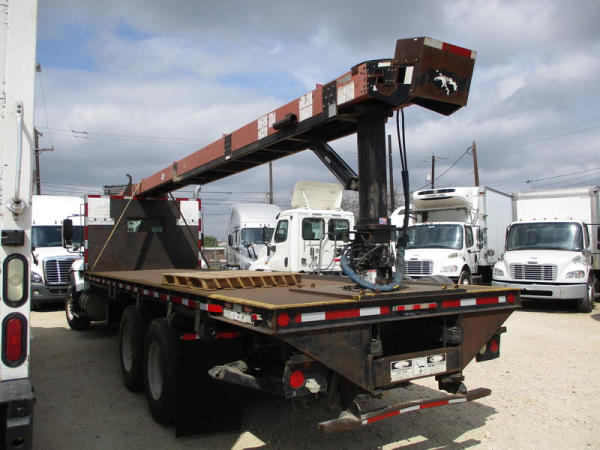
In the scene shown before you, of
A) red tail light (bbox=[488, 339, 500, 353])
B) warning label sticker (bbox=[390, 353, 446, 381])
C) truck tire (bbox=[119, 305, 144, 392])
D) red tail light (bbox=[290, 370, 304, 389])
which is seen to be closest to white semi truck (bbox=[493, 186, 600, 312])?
red tail light (bbox=[488, 339, 500, 353])

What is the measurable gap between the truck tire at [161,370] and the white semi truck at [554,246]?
998cm

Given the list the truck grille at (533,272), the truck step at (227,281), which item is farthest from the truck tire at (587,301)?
the truck step at (227,281)

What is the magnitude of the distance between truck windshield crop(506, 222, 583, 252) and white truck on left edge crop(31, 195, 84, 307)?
1142 cm

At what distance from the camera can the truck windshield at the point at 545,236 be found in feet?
43.8

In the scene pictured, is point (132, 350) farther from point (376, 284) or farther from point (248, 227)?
point (248, 227)

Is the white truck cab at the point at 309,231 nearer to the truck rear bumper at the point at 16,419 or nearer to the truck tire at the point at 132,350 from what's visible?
the truck tire at the point at 132,350

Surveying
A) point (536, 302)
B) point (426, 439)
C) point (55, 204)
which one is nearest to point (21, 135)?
point (426, 439)

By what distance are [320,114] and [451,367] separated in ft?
8.63

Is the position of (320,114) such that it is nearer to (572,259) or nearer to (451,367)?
(451,367)

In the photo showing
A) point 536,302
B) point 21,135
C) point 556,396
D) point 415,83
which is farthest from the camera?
point 536,302

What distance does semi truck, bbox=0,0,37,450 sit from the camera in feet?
10.2

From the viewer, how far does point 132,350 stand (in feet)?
19.8

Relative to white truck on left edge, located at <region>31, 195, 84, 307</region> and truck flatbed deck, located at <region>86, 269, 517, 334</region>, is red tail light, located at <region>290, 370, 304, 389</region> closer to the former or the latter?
truck flatbed deck, located at <region>86, 269, 517, 334</region>

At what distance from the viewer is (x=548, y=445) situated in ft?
15.1
